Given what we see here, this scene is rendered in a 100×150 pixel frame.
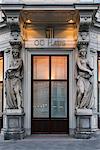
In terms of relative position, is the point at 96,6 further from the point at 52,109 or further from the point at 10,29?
the point at 52,109

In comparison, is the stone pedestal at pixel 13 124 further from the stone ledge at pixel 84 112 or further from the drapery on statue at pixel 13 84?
the stone ledge at pixel 84 112

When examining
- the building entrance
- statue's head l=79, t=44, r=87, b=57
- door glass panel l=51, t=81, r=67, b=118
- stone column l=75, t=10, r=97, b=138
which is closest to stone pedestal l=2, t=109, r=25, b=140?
the building entrance

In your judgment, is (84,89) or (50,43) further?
(50,43)

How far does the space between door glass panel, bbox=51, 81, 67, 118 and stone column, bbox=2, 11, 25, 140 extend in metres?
1.53

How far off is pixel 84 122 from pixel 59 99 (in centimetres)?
174

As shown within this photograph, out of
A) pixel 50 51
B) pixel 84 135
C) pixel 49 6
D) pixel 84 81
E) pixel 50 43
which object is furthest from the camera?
pixel 50 51

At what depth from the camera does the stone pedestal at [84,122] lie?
16328mm

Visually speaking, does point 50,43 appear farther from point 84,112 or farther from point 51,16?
point 84,112

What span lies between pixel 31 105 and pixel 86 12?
4.62 meters

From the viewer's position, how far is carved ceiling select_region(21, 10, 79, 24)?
52.3 ft

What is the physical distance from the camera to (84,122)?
53.9ft

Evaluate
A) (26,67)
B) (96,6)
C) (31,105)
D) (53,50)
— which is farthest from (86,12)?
(31,105)

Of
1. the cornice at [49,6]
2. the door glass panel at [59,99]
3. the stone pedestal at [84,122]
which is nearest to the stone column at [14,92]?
the cornice at [49,6]

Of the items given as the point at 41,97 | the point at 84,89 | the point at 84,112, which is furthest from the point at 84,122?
the point at 41,97
